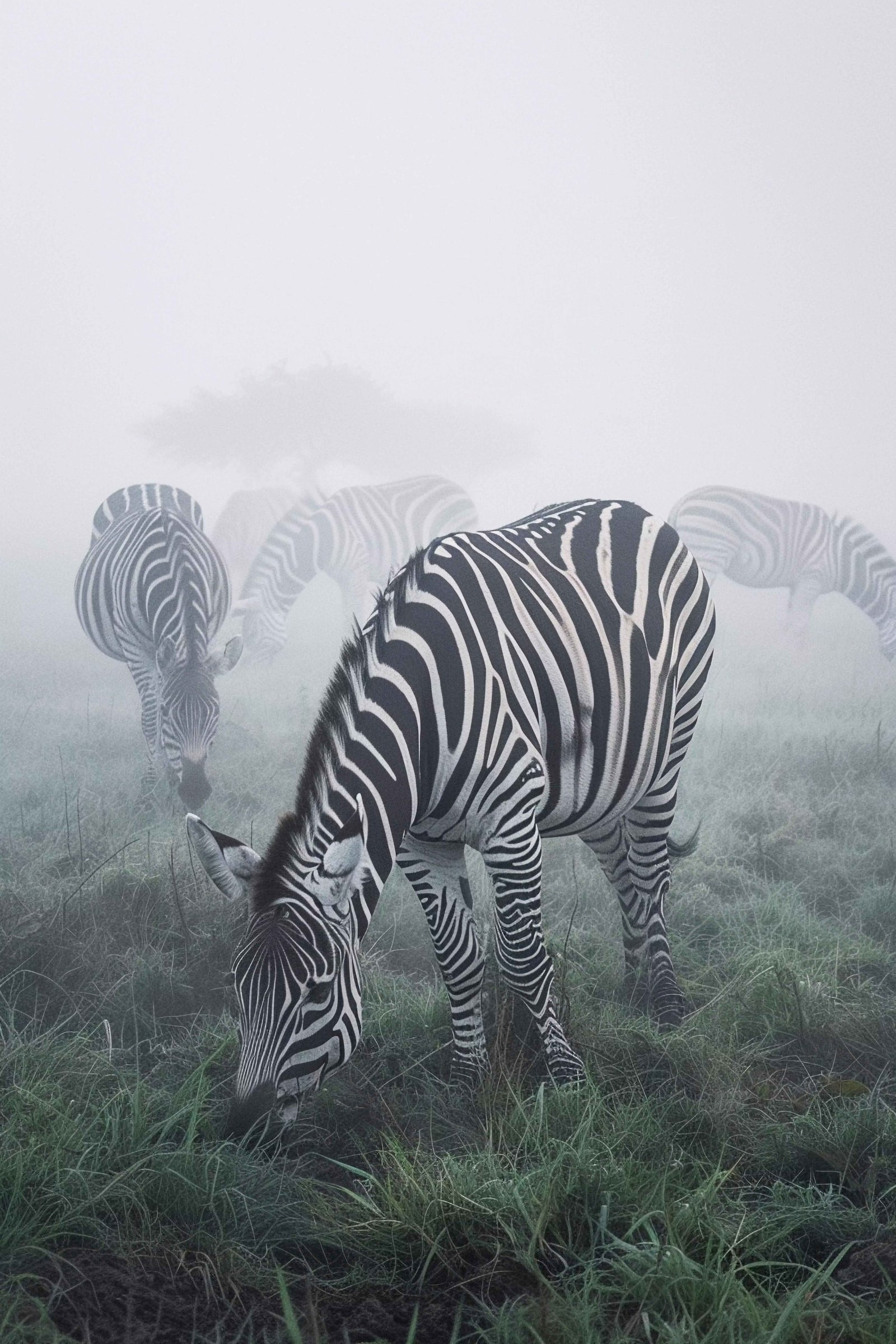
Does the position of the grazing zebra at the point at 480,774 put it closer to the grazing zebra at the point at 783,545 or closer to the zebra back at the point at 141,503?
the zebra back at the point at 141,503

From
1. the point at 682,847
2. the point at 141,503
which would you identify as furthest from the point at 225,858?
the point at 141,503

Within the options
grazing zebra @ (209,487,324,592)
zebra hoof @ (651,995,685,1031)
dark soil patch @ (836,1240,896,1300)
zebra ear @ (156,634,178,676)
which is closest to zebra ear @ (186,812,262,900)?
dark soil patch @ (836,1240,896,1300)

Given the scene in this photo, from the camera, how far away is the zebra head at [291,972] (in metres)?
2.81

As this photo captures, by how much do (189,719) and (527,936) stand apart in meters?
4.37

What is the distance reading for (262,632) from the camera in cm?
1442

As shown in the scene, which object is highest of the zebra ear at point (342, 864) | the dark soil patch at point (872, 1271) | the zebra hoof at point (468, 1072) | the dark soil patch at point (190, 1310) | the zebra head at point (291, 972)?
the zebra ear at point (342, 864)

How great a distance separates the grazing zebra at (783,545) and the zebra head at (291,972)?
12653mm

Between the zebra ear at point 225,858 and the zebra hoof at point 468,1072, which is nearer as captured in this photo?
the zebra ear at point 225,858

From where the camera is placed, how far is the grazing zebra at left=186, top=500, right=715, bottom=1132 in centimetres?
293

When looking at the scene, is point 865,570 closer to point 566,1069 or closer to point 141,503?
point 141,503

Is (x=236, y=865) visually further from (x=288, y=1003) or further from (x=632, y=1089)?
(x=632, y=1089)

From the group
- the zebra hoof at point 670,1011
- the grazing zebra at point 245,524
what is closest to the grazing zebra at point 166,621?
the zebra hoof at point 670,1011

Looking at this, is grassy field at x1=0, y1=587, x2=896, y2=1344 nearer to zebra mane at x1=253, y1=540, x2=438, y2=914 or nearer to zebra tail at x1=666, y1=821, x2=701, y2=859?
zebra tail at x1=666, y1=821, x2=701, y2=859

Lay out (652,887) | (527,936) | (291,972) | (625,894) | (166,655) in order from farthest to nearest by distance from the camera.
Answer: (166,655) < (625,894) < (652,887) < (527,936) < (291,972)
